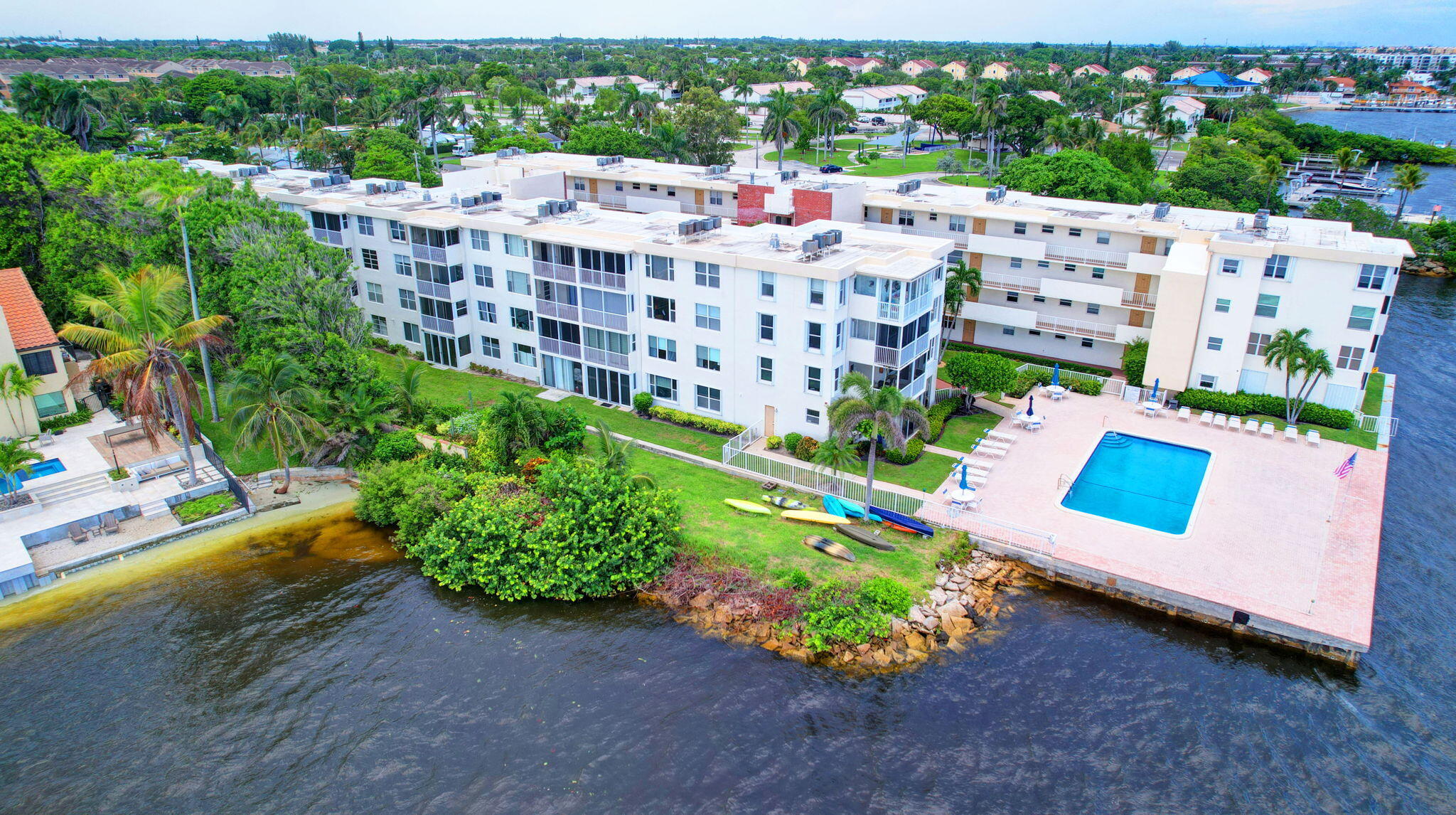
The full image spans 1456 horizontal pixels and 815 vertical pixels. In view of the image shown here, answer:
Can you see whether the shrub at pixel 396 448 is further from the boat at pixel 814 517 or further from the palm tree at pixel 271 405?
the boat at pixel 814 517

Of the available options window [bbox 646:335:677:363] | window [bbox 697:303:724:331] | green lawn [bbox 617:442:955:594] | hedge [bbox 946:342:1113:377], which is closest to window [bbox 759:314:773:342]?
window [bbox 697:303:724:331]

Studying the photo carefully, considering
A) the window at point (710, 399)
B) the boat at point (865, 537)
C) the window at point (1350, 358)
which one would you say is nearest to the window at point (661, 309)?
the window at point (710, 399)

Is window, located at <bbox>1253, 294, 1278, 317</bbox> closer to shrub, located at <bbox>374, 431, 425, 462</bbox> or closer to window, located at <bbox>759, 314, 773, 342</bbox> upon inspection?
window, located at <bbox>759, 314, 773, 342</bbox>

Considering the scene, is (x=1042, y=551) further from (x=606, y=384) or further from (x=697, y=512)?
(x=606, y=384)

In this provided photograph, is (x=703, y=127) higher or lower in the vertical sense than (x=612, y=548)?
higher

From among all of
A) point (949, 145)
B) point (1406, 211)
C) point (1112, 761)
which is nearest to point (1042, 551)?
point (1112, 761)

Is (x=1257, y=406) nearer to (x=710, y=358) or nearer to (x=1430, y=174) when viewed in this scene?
(x=710, y=358)
